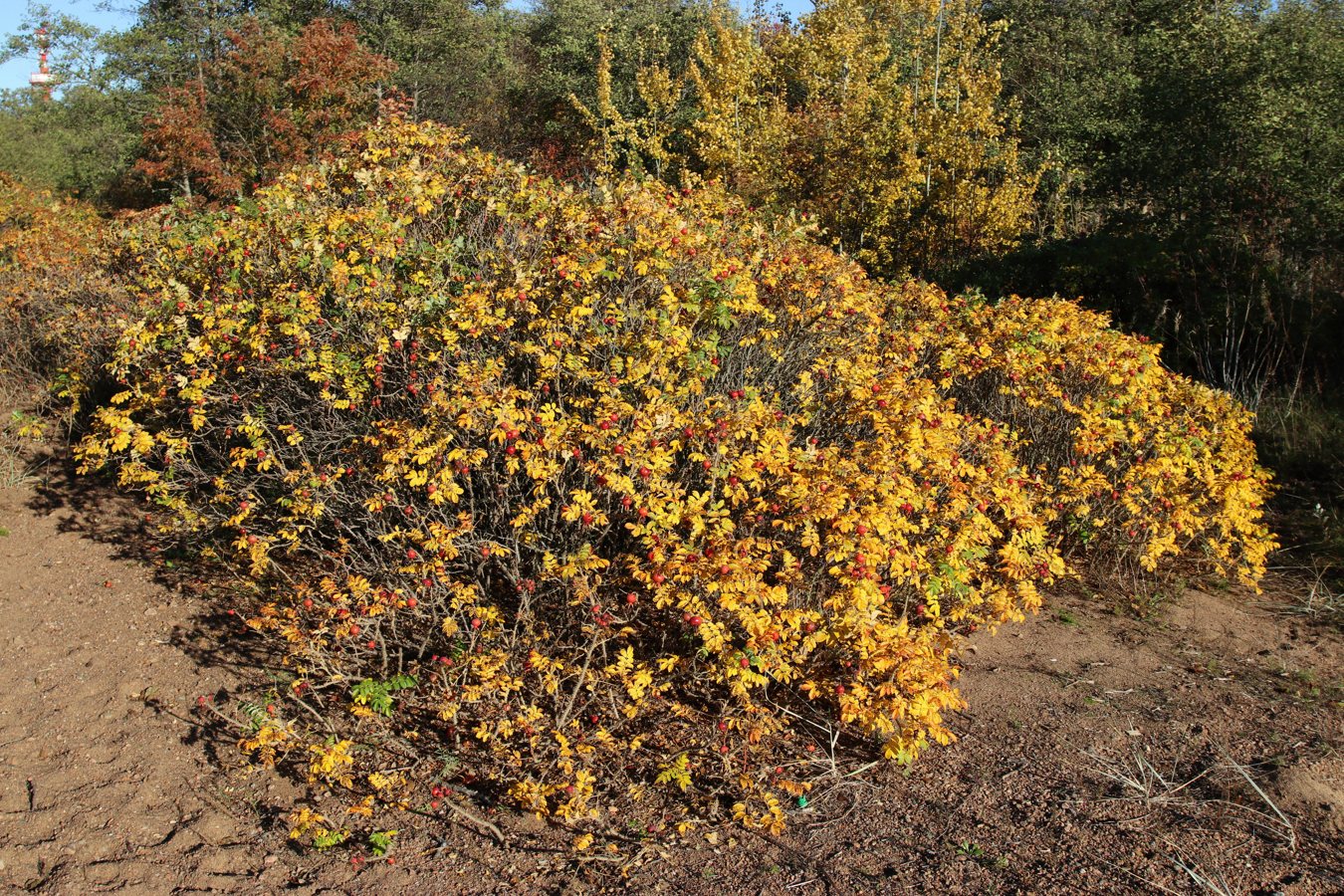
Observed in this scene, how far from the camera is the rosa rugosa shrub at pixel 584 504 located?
3.21 m

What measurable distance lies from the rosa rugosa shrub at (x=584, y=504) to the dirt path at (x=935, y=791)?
200mm

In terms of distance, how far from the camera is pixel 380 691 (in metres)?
3.41

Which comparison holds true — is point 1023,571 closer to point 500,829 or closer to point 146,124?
point 500,829

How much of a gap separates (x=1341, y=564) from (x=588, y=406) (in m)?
3.92

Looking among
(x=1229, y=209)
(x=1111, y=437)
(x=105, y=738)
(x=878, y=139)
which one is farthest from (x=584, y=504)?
(x=878, y=139)

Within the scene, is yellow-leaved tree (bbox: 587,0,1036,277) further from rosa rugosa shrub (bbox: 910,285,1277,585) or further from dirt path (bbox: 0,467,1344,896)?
dirt path (bbox: 0,467,1344,896)

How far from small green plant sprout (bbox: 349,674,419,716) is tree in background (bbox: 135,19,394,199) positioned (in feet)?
30.2

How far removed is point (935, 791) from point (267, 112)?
1177 cm

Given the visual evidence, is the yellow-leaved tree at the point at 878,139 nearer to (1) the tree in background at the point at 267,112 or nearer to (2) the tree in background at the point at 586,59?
(1) the tree in background at the point at 267,112

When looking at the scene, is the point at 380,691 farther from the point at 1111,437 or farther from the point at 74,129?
the point at 74,129

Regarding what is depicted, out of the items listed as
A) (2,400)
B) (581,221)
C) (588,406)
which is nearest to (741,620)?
(588,406)

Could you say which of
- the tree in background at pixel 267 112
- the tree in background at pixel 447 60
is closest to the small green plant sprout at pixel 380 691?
the tree in background at pixel 267 112

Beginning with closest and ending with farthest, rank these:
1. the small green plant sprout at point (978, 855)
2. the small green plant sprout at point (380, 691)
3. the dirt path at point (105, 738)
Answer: the small green plant sprout at point (978, 855)
the dirt path at point (105, 738)
the small green plant sprout at point (380, 691)

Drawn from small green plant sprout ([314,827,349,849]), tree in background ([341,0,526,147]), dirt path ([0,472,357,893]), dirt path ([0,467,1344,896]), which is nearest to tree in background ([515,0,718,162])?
tree in background ([341,0,526,147])
